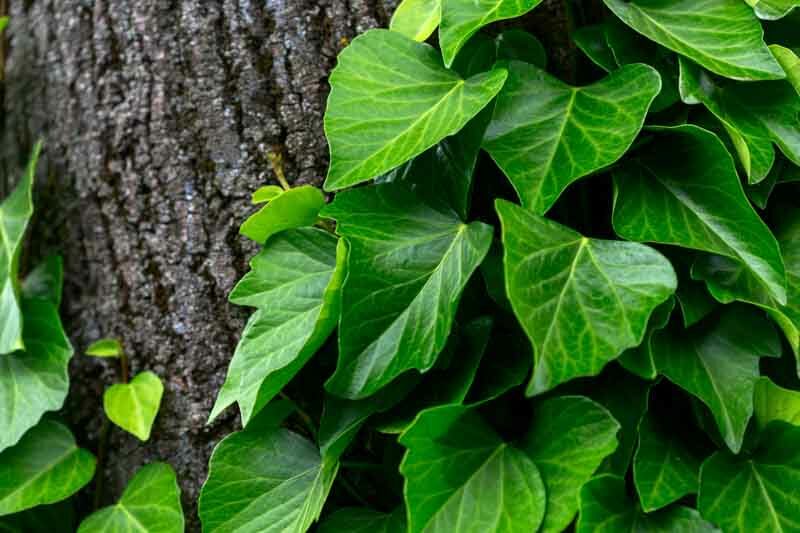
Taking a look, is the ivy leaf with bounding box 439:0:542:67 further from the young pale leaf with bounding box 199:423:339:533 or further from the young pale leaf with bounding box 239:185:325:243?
the young pale leaf with bounding box 199:423:339:533

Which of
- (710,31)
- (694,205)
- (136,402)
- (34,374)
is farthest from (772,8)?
(34,374)

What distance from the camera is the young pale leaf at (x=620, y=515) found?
0.70 meters

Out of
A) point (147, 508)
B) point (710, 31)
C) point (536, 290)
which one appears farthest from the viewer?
point (147, 508)

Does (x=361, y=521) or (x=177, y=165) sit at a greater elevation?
(x=177, y=165)

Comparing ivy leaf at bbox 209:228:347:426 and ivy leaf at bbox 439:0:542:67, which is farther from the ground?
ivy leaf at bbox 439:0:542:67

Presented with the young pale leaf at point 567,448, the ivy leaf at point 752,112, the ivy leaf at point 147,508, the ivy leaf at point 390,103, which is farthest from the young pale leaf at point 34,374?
the ivy leaf at point 752,112

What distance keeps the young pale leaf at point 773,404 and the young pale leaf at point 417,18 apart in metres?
0.51

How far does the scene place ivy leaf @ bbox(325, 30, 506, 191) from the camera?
757mm

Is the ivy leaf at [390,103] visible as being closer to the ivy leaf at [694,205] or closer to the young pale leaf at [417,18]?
the young pale leaf at [417,18]

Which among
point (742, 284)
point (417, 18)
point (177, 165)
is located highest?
point (417, 18)

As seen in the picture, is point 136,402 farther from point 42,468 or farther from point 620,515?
point 620,515

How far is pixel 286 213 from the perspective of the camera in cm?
87

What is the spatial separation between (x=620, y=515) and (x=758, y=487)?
0.14 m

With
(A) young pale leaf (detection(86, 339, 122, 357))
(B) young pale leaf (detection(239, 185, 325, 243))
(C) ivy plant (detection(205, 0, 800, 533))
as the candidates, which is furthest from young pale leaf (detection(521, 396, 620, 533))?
(A) young pale leaf (detection(86, 339, 122, 357))
